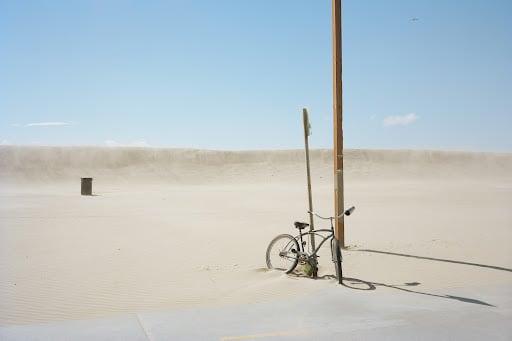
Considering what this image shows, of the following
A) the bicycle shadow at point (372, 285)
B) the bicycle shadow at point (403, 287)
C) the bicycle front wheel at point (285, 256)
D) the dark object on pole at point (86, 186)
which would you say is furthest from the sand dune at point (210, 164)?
the bicycle shadow at point (403, 287)

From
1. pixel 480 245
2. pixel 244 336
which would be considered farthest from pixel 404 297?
pixel 480 245

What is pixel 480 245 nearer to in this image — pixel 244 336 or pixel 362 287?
pixel 362 287

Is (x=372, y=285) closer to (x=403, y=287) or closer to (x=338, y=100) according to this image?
(x=403, y=287)

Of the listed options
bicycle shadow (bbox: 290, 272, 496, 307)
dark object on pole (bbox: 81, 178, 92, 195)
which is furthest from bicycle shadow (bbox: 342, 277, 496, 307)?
dark object on pole (bbox: 81, 178, 92, 195)

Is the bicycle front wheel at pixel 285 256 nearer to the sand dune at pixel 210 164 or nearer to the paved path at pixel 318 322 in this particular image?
the paved path at pixel 318 322

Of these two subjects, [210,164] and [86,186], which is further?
[210,164]

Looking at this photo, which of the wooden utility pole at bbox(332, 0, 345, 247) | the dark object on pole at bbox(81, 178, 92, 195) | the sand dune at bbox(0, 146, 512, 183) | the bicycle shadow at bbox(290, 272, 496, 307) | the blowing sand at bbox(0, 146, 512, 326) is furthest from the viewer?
the sand dune at bbox(0, 146, 512, 183)

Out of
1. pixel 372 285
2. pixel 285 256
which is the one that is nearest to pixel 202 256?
pixel 285 256

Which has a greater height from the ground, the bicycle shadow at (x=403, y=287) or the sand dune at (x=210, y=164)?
the sand dune at (x=210, y=164)

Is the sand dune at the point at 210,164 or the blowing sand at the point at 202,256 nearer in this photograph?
the blowing sand at the point at 202,256

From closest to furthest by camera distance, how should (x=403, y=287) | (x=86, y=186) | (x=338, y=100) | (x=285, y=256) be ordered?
(x=403, y=287)
(x=285, y=256)
(x=338, y=100)
(x=86, y=186)

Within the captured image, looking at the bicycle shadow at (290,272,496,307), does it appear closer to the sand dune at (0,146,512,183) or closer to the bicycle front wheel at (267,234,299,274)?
the bicycle front wheel at (267,234,299,274)

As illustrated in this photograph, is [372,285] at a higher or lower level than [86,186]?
lower

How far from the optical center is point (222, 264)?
30.1 feet
